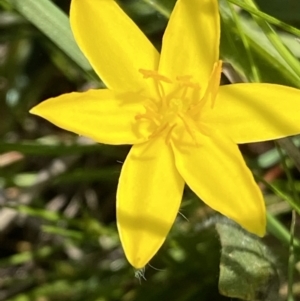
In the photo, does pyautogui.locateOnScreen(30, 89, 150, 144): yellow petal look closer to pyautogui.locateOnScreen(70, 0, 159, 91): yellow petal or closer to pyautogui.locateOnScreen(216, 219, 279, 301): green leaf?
pyautogui.locateOnScreen(70, 0, 159, 91): yellow petal

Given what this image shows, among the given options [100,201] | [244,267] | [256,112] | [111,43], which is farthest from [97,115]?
[100,201]

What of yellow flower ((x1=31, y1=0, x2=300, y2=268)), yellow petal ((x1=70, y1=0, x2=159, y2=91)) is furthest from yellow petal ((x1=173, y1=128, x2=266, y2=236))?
yellow petal ((x1=70, y1=0, x2=159, y2=91))

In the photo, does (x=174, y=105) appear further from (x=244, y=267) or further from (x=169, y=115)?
Result: (x=244, y=267)

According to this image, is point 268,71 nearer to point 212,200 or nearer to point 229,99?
point 229,99

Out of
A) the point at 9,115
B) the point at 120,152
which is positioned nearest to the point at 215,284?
the point at 120,152

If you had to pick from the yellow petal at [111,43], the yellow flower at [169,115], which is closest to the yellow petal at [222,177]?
the yellow flower at [169,115]

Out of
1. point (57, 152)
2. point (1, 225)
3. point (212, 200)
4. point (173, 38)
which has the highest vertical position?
point (173, 38)
